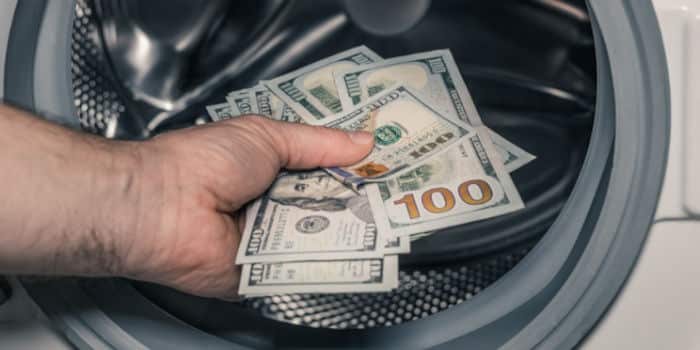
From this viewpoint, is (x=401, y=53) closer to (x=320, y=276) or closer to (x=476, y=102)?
(x=476, y=102)

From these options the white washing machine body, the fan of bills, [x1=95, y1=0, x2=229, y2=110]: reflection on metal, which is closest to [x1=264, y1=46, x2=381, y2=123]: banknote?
the fan of bills

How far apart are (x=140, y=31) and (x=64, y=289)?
1.36 ft

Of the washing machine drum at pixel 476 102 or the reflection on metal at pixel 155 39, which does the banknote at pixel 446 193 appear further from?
the reflection on metal at pixel 155 39

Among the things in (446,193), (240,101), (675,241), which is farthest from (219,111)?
(675,241)

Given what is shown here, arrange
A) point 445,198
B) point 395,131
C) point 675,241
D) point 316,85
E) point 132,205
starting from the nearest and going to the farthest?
point 675,241 < point 132,205 < point 445,198 < point 395,131 < point 316,85

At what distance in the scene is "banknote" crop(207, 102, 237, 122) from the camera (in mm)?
1164

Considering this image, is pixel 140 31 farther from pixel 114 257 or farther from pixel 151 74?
pixel 114 257

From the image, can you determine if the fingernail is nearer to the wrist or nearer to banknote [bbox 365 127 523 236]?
banknote [bbox 365 127 523 236]

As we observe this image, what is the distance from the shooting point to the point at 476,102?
4.02 feet

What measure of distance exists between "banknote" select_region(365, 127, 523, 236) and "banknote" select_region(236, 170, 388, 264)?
0.03 meters

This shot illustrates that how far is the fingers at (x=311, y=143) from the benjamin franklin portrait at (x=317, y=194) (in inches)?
1.0

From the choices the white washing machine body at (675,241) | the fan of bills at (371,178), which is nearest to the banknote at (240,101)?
the fan of bills at (371,178)

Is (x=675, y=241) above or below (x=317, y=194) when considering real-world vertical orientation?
above

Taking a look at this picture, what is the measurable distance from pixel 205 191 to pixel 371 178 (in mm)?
258
